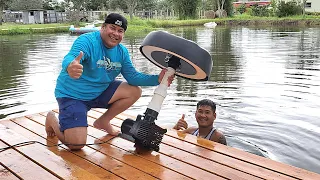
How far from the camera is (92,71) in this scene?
330cm

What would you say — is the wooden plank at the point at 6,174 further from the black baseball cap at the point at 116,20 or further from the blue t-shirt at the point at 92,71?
the black baseball cap at the point at 116,20

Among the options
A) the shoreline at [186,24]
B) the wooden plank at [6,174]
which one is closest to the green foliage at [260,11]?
the shoreline at [186,24]

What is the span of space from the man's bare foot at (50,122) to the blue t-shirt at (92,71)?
14.2 inches

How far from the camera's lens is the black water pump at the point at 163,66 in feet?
9.44

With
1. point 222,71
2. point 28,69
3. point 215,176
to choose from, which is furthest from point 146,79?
point 28,69

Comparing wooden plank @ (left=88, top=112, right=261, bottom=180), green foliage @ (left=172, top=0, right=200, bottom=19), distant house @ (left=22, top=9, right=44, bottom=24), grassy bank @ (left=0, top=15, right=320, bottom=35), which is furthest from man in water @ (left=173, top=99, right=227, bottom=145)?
distant house @ (left=22, top=9, right=44, bottom=24)

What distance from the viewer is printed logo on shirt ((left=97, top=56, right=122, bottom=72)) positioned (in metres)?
3.29

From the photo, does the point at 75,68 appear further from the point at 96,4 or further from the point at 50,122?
the point at 96,4

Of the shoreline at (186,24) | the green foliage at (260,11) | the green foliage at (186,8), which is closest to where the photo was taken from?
the shoreline at (186,24)

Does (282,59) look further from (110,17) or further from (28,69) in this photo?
(110,17)

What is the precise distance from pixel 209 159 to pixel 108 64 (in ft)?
4.02

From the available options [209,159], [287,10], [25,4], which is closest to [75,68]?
[209,159]

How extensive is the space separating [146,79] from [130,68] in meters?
0.21

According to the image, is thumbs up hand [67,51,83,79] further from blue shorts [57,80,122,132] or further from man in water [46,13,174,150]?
blue shorts [57,80,122,132]
